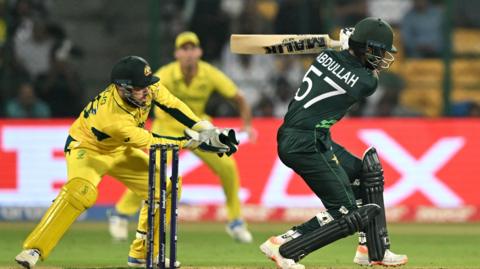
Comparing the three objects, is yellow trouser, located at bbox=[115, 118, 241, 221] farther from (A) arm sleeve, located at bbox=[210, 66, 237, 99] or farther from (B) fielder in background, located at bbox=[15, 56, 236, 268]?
(B) fielder in background, located at bbox=[15, 56, 236, 268]

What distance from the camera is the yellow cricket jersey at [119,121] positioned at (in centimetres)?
847

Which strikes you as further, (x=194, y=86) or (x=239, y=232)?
(x=194, y=86)

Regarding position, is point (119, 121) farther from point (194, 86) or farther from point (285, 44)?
point (194, 86)

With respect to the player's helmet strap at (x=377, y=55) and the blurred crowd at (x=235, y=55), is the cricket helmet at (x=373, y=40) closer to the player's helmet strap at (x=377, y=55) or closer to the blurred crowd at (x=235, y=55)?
the player's helmet strap at (x=377, y=55)

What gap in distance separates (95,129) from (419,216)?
5.82 m

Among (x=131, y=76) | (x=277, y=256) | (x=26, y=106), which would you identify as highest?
(x=26, y=106)

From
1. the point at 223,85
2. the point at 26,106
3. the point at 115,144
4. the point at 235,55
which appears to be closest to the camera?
the point at 115,144

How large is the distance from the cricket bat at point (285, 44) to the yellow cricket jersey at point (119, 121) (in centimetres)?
67

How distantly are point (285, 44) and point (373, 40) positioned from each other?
76 centimetres

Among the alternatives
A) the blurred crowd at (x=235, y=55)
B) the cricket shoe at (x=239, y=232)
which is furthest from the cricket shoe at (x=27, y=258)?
the blurred crowd at (x=235, y=55)

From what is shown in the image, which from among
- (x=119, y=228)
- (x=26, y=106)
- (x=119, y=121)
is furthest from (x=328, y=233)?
(x=26, y=106)

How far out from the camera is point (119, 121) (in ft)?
28.0

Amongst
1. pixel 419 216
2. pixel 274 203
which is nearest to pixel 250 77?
pixel 274 203

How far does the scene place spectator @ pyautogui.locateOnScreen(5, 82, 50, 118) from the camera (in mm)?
14336
